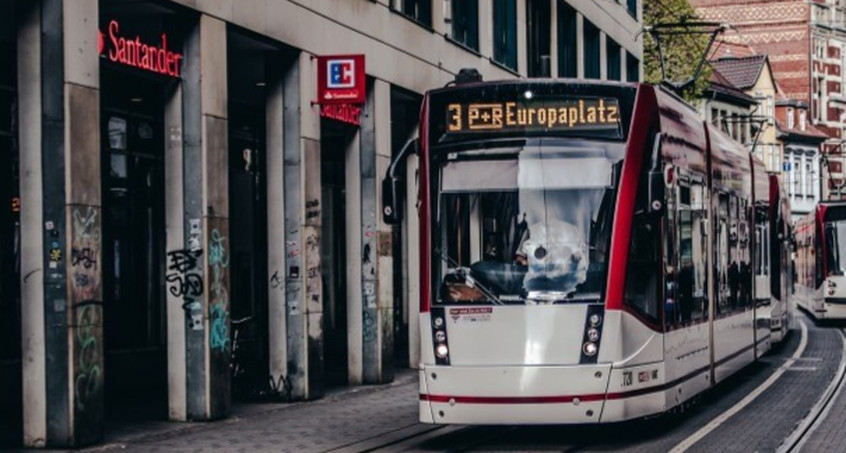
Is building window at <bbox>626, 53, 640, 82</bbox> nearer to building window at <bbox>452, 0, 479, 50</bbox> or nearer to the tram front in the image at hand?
building window at <bbox>452, 0, 479, 50</bbox>

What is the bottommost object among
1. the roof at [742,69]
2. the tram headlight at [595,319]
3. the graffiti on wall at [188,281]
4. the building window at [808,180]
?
the tram headlight at [595,319]

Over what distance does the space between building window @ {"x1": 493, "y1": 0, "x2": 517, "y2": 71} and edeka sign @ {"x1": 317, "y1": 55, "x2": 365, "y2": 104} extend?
1147cm

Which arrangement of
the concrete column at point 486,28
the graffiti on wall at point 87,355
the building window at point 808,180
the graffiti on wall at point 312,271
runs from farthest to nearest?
the building window at point 808,180 < the concrete column at point 486,28 < the graffiti on wall at point 312,271 < the graffiti on wall at point 87,355

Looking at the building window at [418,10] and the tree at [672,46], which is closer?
the building window at [418,10]

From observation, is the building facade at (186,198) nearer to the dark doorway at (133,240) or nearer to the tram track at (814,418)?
the dark doorway at (133,240)

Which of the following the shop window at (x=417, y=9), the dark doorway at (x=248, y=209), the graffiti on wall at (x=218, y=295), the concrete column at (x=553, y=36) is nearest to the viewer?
the graffiti on wall at (x=218, y=295)

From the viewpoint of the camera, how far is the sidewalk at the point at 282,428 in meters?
17.0

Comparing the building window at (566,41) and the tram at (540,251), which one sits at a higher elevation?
the building window at (566,41)

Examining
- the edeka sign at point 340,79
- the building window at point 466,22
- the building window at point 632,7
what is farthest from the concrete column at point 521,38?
the building window at point 632,7

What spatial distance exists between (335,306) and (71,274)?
17.4 meters

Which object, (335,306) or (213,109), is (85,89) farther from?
(335,306)

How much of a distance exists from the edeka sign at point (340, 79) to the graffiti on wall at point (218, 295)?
3.88 meters

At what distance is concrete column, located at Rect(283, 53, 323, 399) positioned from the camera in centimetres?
2253

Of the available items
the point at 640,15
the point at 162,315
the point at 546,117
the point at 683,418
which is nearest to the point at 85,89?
the point at 546,117
